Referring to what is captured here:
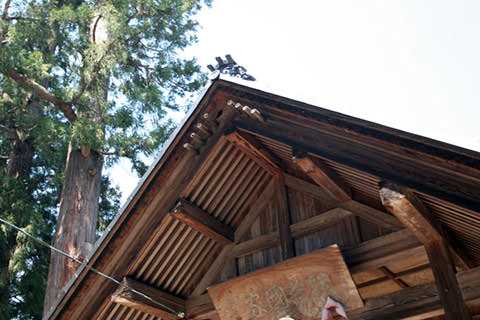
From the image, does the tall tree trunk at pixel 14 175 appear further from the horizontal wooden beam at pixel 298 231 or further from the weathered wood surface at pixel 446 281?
the weathered wood surface at pixel 446 281

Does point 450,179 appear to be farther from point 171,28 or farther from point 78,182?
point 171,28

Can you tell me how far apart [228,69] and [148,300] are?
330cm

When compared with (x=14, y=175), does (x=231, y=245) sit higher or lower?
lower

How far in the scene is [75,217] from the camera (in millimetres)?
10727

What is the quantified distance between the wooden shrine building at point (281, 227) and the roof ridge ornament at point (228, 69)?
131 millimetres

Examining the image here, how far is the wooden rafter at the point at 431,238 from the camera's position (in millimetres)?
4383

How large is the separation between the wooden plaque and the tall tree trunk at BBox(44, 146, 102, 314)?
4.71 meters

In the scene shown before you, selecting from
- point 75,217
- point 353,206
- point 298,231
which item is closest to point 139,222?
point 298,231

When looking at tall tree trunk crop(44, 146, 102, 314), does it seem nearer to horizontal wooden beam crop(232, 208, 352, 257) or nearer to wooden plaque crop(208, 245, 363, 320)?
horizontal wooden beam crop(232, 208, 352, 257)

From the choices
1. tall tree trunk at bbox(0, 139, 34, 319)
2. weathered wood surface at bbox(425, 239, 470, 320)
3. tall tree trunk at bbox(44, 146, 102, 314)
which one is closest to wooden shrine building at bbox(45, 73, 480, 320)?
weathered wood surface at bbox(425, 239, 470, 320)

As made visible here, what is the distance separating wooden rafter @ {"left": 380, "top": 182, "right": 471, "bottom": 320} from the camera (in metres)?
4.38

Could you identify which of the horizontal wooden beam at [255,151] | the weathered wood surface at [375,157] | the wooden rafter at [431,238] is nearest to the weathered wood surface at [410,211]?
the wooden rafter at [431,238]

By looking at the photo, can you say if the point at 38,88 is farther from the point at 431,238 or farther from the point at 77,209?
the point at 431,238

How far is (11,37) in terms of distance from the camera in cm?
1179
